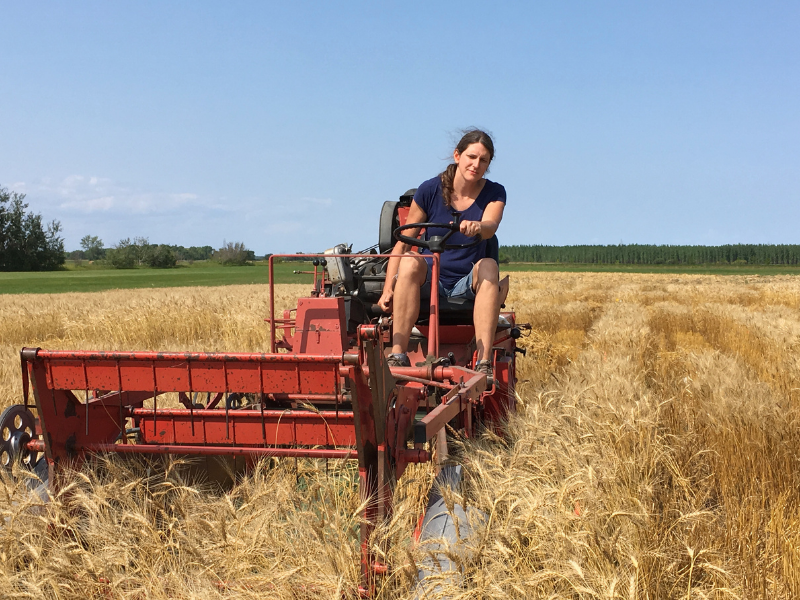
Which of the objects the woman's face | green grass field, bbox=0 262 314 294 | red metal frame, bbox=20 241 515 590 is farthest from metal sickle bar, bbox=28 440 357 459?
green grass field, bbox=0 262 314 294

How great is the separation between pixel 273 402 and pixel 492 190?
215cm

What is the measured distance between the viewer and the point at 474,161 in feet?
15.9

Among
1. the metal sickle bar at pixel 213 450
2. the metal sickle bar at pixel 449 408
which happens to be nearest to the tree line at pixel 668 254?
the metal sickle bar at pixel 449 408

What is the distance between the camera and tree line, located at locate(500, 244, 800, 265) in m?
120

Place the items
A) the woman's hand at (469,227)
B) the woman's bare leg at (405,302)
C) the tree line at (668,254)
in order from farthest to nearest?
the tree line at (668,254), the woman's bare leg at (405,302), the woman's hand at (469,227)

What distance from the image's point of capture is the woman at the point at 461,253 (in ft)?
14.6

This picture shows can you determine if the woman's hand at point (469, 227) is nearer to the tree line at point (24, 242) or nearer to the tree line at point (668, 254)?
the tree line at point (24, 242)

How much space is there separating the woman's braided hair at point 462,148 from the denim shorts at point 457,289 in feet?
1.80

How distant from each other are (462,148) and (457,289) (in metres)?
1.01

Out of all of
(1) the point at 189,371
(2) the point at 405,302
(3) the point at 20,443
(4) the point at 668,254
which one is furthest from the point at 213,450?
(4) the point at 668,254

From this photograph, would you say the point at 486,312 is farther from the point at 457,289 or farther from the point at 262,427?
the point at 262,427

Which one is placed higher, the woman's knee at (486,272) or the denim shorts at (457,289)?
the woman's knee at (486,272)

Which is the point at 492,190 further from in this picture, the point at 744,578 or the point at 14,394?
the point at 14,394

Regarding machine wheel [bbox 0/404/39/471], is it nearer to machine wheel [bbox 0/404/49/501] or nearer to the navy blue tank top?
machine wheel [bbox 0/404/49/501]
